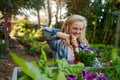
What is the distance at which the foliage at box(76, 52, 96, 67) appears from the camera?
1.88m

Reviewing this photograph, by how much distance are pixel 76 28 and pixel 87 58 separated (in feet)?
1.48

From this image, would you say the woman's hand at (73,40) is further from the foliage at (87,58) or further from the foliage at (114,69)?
the foliage at (114,69)

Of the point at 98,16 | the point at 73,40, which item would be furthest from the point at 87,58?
the point at 98,16

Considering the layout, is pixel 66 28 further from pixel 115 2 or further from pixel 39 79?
pixel 115 2

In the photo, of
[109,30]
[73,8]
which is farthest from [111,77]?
[109,30]

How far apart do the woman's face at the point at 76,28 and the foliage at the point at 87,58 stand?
0.32 metres

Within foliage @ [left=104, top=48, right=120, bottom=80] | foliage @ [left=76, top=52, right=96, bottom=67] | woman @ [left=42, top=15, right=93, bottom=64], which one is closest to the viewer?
foliage @ [left=104, top=48, right=120, bottom=80]

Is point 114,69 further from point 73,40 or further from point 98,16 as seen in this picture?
point 98,16

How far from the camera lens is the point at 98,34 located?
14672 mm

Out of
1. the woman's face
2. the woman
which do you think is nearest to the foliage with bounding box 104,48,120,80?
the woman

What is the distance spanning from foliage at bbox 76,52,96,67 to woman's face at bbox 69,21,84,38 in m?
0.32

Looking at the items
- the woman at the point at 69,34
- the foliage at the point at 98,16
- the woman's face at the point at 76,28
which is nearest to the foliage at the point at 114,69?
the woman at the point at 69,34

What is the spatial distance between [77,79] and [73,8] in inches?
486

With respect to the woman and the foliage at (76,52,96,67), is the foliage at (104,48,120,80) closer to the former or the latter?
the foliage at (76,52,96,67)
